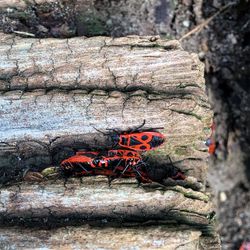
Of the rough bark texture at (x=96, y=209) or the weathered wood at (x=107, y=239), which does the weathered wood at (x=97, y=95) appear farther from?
the weathered wood at (x=107, y=239)

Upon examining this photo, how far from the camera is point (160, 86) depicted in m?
4.27

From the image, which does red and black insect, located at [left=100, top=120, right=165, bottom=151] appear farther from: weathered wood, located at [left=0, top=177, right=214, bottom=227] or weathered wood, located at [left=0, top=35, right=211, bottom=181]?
weathered wood, located at [left=0, top=177, right=214, bottom=227]

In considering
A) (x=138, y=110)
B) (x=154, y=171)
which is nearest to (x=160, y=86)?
(x=138, y=110)

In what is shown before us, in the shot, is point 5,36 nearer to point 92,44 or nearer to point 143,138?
point 92,44

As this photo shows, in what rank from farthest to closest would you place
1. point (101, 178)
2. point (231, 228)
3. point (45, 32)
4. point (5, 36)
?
point (231, 228)
point (45, 32)
point (5, 36)
point (101, 178)

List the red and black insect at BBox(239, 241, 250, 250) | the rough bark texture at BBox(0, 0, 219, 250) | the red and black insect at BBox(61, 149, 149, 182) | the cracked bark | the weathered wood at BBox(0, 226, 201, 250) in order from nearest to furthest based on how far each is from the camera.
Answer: the weathered wood at BBox(0, 226, 201, 250) → the rough bark texture at BBox(0, 0, 219, 250) → the cracked bark → the red and black insect at BBox(61, 149, 149, 182) → the red and black insect at BBox(239, 241, 250, 250)

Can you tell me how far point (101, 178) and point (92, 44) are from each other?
4.33 feet

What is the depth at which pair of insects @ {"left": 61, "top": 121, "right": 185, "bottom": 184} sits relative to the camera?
4.06 meters

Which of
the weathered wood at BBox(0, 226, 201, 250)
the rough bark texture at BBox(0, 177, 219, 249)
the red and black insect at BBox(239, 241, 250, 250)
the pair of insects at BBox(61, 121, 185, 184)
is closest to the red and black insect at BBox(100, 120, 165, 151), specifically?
the pair of insects at BBox(61, 121, 185, 184)

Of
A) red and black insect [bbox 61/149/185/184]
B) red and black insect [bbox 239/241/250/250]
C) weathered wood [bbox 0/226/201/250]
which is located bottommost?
red and black insect [bbox 239/241/250/250]

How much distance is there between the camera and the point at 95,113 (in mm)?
4121

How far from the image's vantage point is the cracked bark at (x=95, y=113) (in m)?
3.94

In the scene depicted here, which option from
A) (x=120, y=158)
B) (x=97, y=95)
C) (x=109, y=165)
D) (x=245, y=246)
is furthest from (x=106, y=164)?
(x=245, y=246)

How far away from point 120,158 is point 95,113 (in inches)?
17.9
